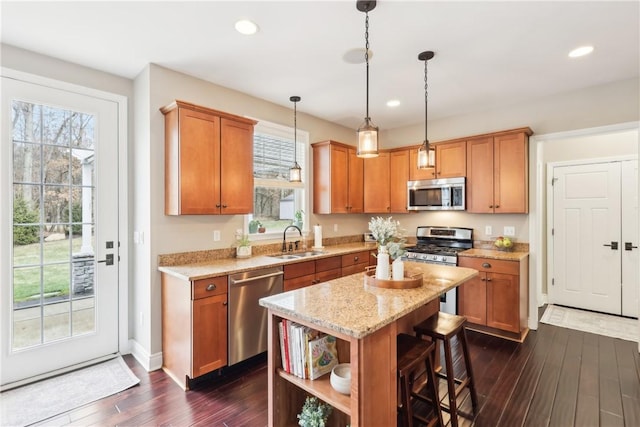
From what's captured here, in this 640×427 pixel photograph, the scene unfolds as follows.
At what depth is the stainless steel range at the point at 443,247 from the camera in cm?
382

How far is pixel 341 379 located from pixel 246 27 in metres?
2.43

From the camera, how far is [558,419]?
211 centimetres

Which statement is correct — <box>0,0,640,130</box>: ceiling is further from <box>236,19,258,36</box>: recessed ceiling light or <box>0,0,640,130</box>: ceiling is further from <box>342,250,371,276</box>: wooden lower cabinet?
<box>342,250,371,276</box>: wooden lower cabinet

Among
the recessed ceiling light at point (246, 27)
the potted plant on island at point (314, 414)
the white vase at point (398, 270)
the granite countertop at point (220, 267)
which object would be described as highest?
the recessed ceiling light at point (246, 27)

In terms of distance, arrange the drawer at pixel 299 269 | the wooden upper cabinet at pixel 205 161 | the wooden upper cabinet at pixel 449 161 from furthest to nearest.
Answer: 1. the wooden upper cabinet at pixel 449 161
2. the drawer at pixel 299 269
3. the wooden upper cabinet at pixel 205 161

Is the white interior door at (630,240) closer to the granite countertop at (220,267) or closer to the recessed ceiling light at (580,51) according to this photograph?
the recessed ceiling light at (580,51)

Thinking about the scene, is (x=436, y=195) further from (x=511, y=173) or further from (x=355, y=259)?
(x=355, y=259)

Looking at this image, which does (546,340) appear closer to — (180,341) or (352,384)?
(352,384)

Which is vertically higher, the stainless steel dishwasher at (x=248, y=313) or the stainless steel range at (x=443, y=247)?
the stainless steel range at (x=443, y=247)

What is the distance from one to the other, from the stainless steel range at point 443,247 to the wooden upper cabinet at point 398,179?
489 mm

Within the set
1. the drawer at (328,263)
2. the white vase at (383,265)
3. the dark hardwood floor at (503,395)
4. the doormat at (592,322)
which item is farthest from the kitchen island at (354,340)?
the doormat at (592,322)

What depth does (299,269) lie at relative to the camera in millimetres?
3289

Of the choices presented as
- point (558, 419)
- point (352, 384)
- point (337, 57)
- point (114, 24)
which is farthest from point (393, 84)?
point (558, 419)

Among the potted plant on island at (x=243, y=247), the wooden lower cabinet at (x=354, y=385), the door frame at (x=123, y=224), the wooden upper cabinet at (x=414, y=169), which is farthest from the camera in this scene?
the wooden upper cabinet at (x=414, y=169)
